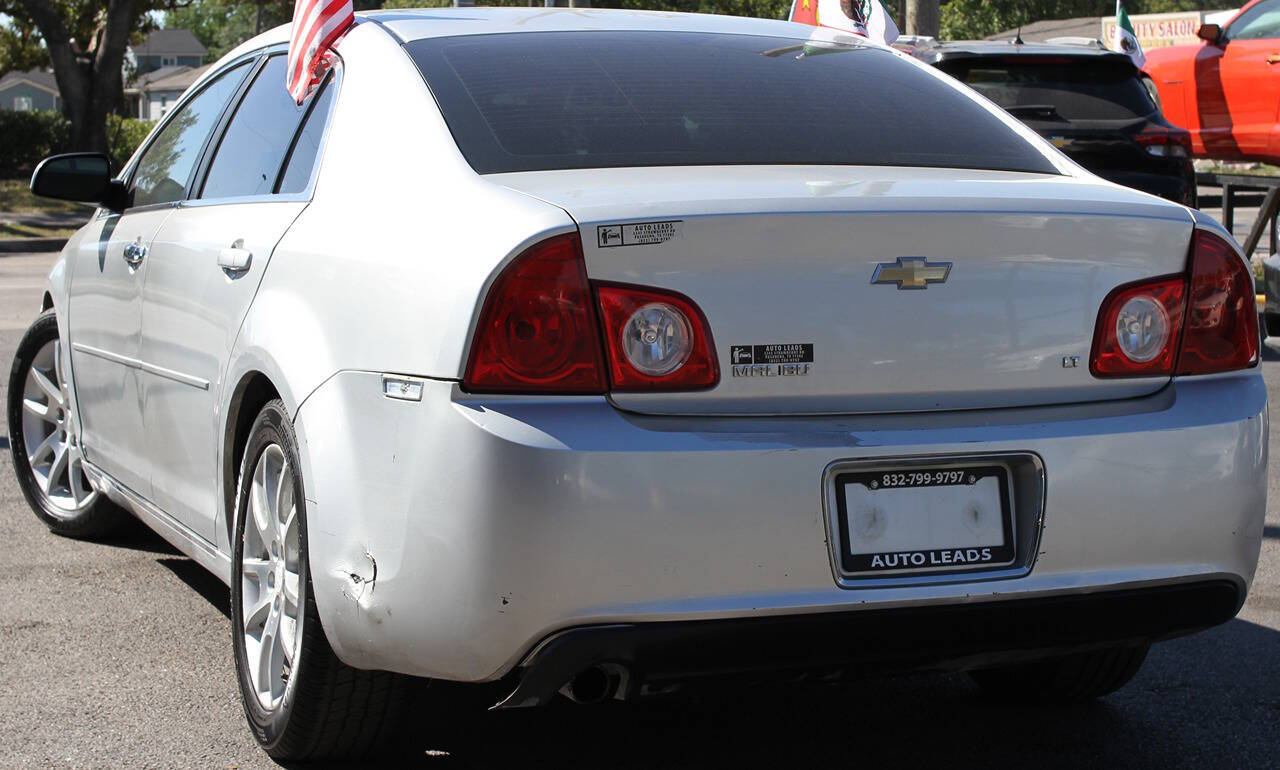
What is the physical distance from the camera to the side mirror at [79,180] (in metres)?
5.02

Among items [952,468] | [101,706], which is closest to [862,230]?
[952,468]

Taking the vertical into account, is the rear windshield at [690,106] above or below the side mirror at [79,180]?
above

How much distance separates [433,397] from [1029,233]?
1162mm

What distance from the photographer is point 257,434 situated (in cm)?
363

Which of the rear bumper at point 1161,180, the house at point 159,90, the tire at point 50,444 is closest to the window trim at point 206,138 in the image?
the tire at point 50,444

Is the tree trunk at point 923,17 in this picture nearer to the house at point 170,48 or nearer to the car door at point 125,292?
the car door at point 125,292

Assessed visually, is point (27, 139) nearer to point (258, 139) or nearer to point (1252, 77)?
point (1252, 77)

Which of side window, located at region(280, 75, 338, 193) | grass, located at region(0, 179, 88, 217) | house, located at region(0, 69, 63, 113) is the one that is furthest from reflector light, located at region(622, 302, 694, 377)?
house, located at region(0, 69, 63, 113)

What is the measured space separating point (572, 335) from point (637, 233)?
0.21 metres

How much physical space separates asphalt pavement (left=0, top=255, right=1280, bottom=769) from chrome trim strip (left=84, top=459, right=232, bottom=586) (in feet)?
0.97

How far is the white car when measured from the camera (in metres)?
2.96

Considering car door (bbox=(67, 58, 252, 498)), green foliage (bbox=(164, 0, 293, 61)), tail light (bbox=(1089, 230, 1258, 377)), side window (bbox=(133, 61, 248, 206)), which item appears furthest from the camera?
green foliage (bbox=(164, 0, 293, 61))

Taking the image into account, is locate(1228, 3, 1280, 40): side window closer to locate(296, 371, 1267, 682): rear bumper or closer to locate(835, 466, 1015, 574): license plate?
locate(296, 371, 1267, 682): rear bumper

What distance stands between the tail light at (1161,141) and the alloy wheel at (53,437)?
752 cm
